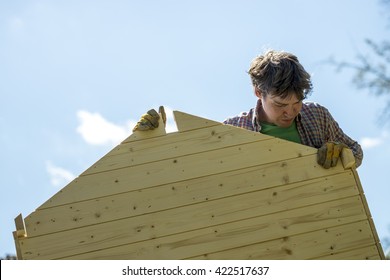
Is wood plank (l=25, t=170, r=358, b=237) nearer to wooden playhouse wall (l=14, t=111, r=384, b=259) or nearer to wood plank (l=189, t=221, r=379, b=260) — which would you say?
wooden playhouse wall (l=14, t=111, r=384, b=259)

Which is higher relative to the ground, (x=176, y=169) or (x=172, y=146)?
(x=172, y=146)

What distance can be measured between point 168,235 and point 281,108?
112cm

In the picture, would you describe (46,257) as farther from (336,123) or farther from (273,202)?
(336,123)

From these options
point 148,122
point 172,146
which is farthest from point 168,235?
point 148,122

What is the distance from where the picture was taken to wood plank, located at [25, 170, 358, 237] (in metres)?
3.34

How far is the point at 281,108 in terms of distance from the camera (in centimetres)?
387

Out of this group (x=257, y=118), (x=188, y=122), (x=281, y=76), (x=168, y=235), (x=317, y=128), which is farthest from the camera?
(x=257, y=118)

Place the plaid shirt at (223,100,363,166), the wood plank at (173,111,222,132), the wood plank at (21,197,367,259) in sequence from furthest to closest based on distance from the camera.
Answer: the plaid shirt at (223,100,363,166) → the wood plank at (173,111,222,132) → the wood plank at (21,197,367,259)

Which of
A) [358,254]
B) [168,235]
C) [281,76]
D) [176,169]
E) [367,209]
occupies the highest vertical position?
[281,76]

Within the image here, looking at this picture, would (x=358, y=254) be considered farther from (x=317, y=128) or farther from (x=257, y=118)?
(x=257, y=118)

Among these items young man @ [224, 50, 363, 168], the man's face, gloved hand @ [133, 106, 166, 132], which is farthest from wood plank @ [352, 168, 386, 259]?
gloved hand @ [133, 106, 166, 132]

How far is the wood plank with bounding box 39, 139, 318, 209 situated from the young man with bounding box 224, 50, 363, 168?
1.46 ft

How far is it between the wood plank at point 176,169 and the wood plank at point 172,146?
0.09 ft
